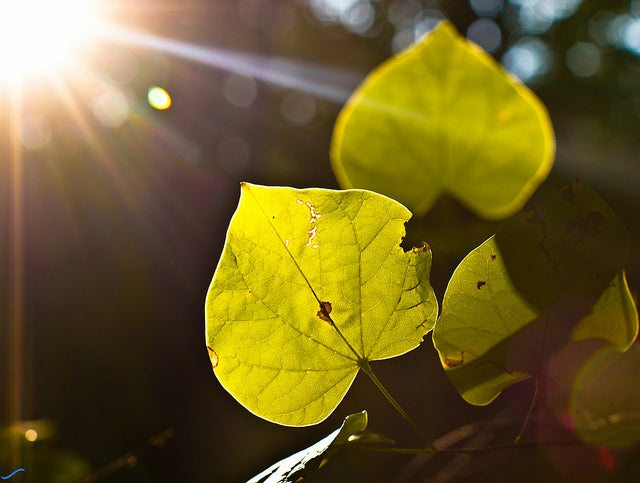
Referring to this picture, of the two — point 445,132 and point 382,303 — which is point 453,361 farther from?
point 445,132

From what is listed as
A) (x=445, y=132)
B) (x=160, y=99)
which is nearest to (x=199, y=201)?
(x=160, y=99)

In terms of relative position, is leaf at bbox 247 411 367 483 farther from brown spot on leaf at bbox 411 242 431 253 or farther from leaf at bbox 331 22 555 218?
leaf at bbox 331 22 555 218

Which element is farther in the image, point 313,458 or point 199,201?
point 199,201

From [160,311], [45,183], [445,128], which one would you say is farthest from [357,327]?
[45,183]

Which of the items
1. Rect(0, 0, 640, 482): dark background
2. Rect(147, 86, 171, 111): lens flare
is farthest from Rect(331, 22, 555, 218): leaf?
Rect(147, 86, 171, 111): lens flare

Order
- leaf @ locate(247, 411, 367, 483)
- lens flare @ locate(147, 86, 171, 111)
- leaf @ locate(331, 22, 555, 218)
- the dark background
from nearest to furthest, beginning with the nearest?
1. leaf @ locate(247, 411, 367, 483)
2. leaf @ locate(331, 22, 555, 218)
3. the dark background
4. lens flare @ locate(147, 86, 171, 111)
